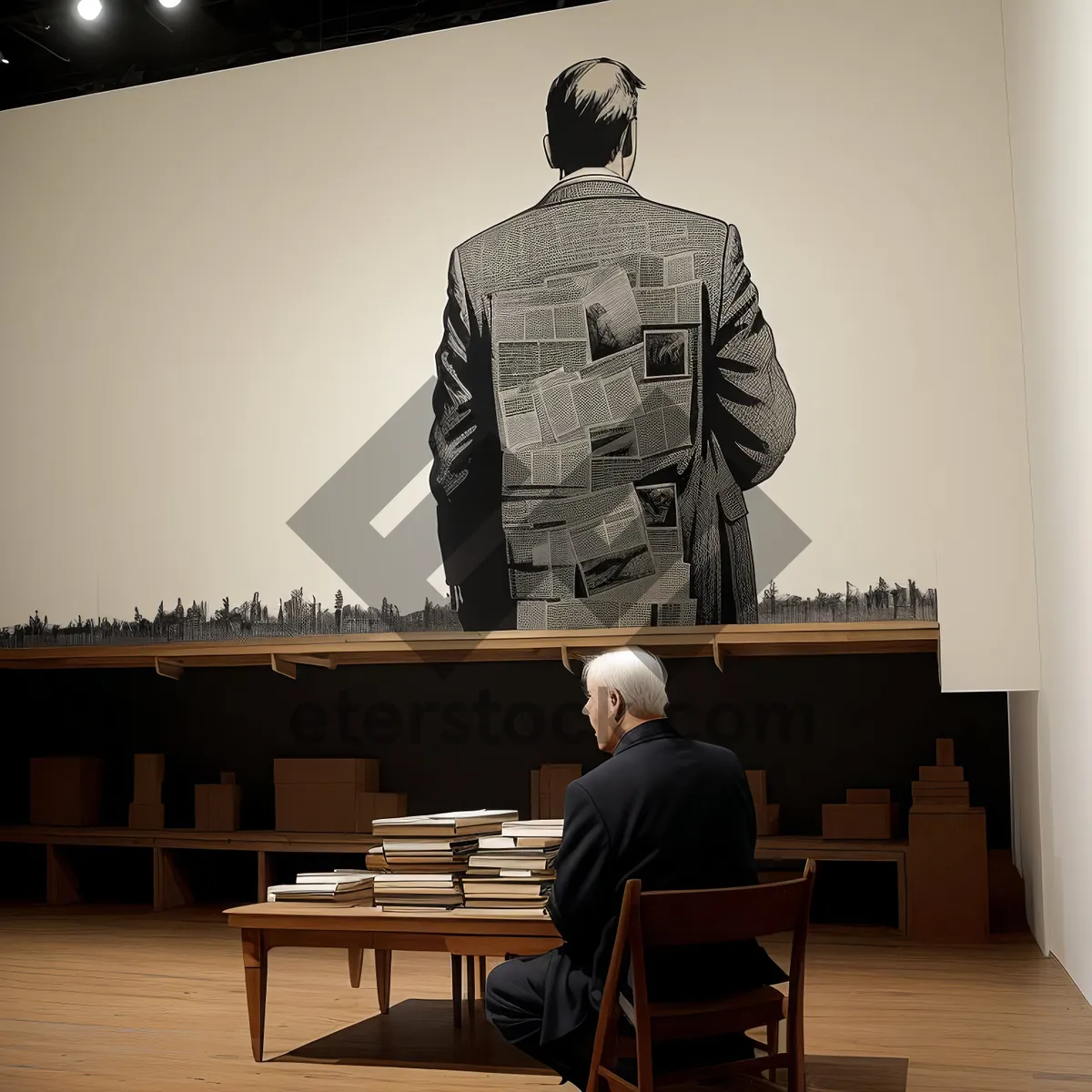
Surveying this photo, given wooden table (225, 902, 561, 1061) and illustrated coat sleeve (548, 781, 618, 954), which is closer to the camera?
illustrated coat sleeve (548, 781, 618, 954)

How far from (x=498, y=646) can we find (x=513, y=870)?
2733mm

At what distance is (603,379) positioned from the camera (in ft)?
21.9

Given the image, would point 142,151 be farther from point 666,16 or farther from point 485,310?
point 666,16

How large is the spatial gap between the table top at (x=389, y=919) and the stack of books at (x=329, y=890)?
0.08 ft

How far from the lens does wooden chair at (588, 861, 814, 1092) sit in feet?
8.76

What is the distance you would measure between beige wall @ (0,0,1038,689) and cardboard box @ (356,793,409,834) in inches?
54.4

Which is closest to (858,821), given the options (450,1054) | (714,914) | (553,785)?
(553,785)

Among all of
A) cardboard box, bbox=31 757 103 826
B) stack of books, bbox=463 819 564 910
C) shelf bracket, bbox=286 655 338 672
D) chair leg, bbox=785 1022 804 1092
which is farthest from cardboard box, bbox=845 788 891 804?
cardboard box, bbox=31 757 103 826

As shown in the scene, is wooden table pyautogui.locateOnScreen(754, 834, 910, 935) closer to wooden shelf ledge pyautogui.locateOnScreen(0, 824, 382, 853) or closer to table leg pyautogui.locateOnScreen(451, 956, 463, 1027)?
wooden shelf ledge pyautogui.locateOnScreen(0, 824, 382, 853)

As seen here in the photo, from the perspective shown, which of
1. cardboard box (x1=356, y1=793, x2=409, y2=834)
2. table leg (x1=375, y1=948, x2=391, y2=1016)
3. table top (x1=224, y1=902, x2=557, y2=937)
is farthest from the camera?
cardboard box (x1=356, y1=793, x2=409, y2=834)

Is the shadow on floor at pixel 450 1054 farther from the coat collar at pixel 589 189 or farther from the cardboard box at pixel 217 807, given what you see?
Answer: the coat collar at pixel 589 189

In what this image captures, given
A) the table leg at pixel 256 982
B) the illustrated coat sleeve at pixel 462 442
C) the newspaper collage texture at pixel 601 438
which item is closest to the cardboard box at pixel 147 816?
the illustrated coat sleeve at pixel 462 442

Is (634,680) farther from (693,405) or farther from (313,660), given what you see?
(313,660)

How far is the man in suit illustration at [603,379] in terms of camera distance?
645cm
